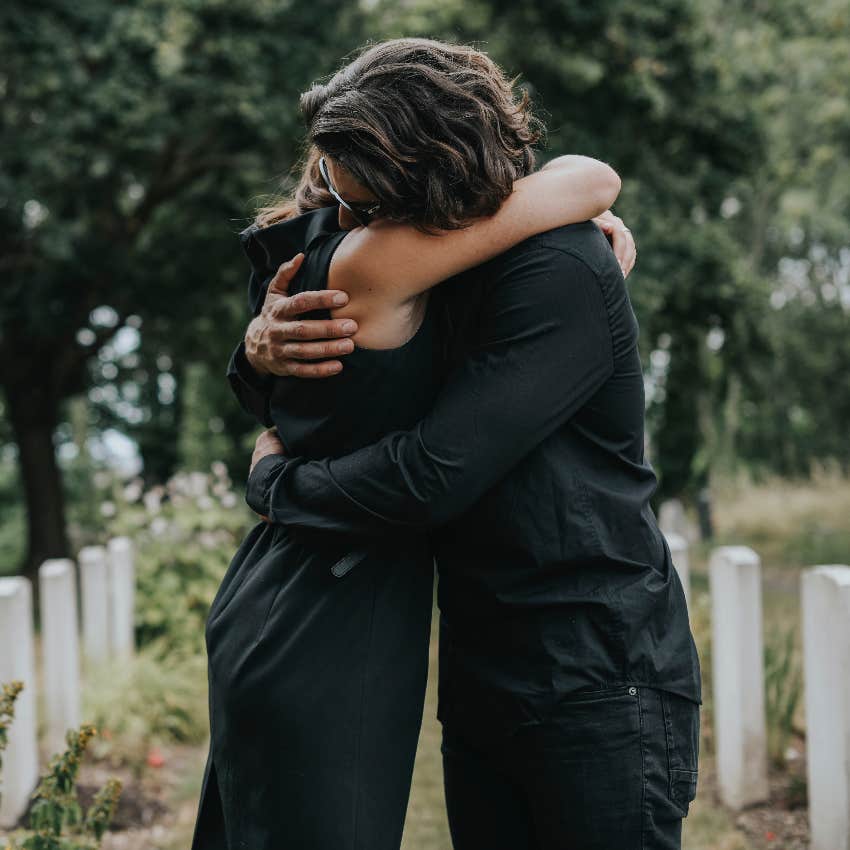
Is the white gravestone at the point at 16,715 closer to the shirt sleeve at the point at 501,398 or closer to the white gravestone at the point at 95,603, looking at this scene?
the white gravestone at the point at 95,603

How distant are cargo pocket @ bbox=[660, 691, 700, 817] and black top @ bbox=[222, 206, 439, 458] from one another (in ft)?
2.10

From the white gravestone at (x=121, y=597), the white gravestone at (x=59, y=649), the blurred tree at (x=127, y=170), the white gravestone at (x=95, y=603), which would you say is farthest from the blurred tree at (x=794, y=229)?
the white gravestone at (x=59, y=649)

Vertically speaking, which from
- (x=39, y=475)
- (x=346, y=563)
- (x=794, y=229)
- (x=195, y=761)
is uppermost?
(x=794, y=229)

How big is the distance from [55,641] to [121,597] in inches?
59.5

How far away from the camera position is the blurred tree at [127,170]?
29.3 ft

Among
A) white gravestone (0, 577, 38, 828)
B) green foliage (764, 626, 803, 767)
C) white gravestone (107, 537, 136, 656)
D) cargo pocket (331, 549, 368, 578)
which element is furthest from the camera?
white gravestone (107, 537, 136, 656)

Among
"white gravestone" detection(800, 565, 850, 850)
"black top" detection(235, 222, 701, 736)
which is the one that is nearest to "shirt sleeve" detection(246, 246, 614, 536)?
"black top" detection(235, 222, 701, 736)

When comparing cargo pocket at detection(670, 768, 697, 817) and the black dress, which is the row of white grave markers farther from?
cargo pocket at detection(670, 768, 697, 817)

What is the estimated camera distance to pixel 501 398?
1623 millimetres

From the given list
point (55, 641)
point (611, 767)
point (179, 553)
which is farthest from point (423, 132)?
point (179, 553)

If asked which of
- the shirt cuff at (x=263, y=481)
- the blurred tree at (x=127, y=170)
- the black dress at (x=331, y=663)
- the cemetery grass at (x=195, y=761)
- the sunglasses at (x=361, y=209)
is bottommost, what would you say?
the cemetery grass at (x=195, y=761)

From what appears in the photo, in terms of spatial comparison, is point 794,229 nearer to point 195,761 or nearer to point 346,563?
point 195,761

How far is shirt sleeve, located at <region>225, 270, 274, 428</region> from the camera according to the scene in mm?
2049

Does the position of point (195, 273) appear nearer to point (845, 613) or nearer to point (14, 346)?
point (14, 346)
